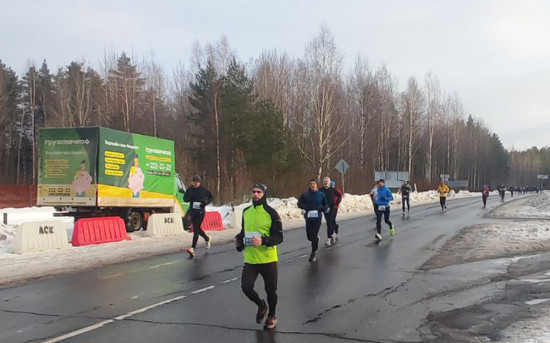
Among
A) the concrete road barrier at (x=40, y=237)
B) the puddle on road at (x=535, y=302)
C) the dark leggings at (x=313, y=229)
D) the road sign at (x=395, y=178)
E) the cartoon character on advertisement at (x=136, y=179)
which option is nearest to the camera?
the puddle on road at (x=535, y=302)

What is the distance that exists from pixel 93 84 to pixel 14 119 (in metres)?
11.8

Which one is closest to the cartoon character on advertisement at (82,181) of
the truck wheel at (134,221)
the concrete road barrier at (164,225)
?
the truck wheel at (134,221)

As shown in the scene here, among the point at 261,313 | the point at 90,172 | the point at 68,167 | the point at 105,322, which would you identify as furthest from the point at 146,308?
the point at 68,167

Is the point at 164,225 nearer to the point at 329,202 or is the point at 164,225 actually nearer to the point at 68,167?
the point at 68,167

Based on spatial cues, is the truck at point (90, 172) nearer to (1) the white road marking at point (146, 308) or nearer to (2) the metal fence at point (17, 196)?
(1) the white road marking at point (146, 308)

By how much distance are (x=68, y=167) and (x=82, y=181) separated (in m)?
0.74

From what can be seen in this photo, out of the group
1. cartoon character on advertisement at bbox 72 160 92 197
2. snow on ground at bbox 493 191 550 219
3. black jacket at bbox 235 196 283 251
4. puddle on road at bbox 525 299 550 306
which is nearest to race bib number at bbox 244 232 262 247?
black jacket at bbox 235 196 283 251

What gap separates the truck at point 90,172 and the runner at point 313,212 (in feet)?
28.4

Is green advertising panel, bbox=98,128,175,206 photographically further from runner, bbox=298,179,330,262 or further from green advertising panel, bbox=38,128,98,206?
runner, bbox=298,179,330,262

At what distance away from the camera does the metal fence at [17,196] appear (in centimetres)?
4019

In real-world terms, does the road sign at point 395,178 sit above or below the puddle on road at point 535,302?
above

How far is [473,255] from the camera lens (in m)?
12.3

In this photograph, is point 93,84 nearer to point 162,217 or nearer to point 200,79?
point 200,79

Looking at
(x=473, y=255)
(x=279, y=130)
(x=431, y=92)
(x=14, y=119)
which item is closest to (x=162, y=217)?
(x=473, y=255)
